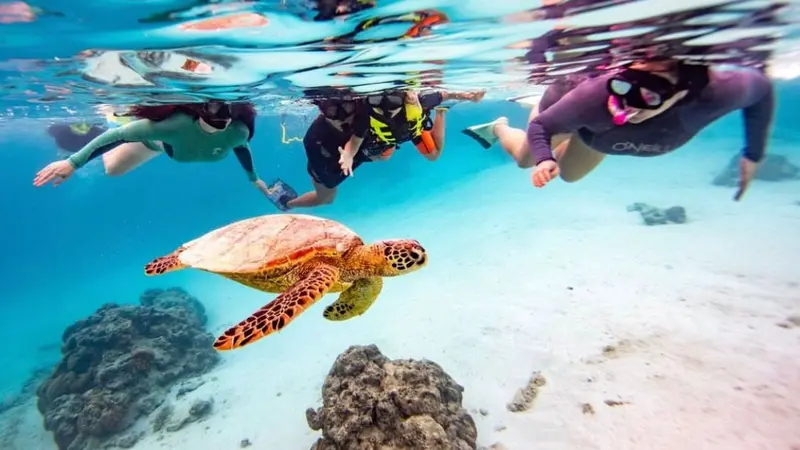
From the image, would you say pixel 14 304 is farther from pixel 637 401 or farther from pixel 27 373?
pixel 637 401

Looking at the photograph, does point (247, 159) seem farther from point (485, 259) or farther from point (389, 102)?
point (485, 259)

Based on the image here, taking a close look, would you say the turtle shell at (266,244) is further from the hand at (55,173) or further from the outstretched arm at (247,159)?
the outstretched arm at (247,159)

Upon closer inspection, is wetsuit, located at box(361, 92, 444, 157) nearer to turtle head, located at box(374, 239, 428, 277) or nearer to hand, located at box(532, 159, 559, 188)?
hand, located at box(532, 159, 559, 188)

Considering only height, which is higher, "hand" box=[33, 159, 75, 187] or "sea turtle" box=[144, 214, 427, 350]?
"hand" box=[33, 159, 75, 187]

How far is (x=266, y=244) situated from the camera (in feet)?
13.2

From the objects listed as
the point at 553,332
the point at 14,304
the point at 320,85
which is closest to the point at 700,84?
the point at 553,332

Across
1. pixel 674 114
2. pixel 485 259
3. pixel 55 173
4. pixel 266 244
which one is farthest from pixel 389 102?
pixel 485 259

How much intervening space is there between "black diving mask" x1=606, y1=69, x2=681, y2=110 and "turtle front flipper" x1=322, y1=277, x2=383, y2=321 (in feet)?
12.9

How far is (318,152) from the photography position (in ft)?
26.1

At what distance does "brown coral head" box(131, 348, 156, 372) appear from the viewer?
9.99m

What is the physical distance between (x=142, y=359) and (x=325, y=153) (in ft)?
24.3

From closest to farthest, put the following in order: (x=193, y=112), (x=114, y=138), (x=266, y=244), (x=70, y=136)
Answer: (x=266, y=244), (x=114, y=138), (x=193, y=112), (x=70, y=136)

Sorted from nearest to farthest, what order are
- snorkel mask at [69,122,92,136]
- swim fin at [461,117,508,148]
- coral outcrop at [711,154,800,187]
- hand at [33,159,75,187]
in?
hand at [33,159,75,187] < swim fin at [461,117,508,148] < snorkel mask at [69,122,92,136] < coral outcrop at [711,154,800,187]

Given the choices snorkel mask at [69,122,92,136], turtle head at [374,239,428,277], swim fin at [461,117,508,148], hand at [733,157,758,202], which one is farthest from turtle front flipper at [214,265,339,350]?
snorkel mask at [69,122,92,136]
